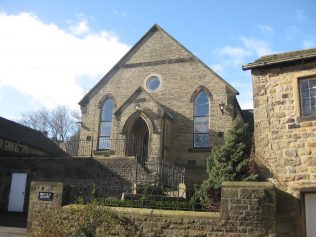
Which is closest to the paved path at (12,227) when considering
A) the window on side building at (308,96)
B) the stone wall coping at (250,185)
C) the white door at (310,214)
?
the stone wall coping at (250,185)

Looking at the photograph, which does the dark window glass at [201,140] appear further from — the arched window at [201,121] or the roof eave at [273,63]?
the roof eave at [273,63]

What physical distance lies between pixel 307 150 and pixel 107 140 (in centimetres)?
1535

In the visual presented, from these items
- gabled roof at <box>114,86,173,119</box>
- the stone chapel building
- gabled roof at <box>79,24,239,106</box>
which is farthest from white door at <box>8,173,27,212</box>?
gabled roof at <box>79,24,239,106</box>

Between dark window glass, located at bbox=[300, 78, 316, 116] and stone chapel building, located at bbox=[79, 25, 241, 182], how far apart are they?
1022cm

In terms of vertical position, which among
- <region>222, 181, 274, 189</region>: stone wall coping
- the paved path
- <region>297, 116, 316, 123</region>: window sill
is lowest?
the paved path

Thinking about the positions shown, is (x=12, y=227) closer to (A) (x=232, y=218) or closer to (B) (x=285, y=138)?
(A) (x=232, y=218)

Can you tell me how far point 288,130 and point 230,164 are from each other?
158 inches

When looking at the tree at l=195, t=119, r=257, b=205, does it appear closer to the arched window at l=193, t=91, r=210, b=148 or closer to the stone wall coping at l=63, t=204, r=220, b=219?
the stone wall coping at l=63, t=204, r=220, b=219

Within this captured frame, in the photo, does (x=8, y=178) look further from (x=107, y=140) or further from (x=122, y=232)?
(x=122, y=232)

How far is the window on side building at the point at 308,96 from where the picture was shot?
11.2m

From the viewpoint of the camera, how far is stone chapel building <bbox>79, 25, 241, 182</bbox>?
858 inches

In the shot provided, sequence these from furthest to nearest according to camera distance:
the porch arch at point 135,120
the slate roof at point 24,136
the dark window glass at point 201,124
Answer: the slate roof at point 24,136
the dark window glass at point 201,124
the porch arch at point 135,120

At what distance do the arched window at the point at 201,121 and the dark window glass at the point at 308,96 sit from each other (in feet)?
36.4

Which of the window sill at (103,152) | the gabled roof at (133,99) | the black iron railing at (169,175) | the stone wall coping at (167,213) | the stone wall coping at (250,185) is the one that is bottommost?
the stone wall coping at (167,213)
